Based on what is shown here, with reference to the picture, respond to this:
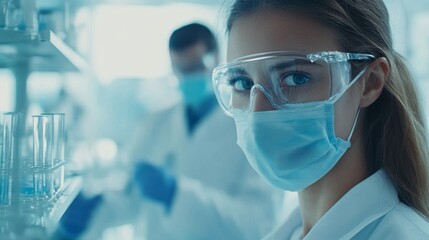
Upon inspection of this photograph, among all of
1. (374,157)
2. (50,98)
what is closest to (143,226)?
(50,98)

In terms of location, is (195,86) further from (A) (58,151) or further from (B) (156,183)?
(A) (58,151)

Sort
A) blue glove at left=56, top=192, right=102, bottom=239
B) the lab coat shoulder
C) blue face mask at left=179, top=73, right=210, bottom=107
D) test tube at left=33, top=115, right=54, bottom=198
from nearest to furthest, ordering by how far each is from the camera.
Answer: the lab coat shoulder, test tube at left=33, top=115, right=54, bottom=198, blue glove at left=56, top=192, right=102, bottom=239, blue face mask at left=179, top=73, right=210, bottom=107

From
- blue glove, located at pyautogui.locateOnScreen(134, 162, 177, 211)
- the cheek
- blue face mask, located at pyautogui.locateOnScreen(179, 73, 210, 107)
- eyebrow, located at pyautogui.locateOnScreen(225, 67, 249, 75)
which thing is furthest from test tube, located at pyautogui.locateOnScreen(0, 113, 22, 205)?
blue face mask, located at pyautogui.locateOnScreen(179, 73, 210, 107)

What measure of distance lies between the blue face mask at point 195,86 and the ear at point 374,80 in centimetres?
134

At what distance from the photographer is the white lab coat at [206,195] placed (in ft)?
6.93

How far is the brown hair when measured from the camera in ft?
3.50

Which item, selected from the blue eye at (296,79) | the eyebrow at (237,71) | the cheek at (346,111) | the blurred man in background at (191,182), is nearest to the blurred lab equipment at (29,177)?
the eyebrow at (237,71)

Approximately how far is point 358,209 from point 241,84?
389mm

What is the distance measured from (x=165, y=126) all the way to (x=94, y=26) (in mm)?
1013

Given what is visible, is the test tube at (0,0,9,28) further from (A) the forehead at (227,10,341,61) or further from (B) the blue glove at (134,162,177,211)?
(B) the blue glove at (134,162,177,211)

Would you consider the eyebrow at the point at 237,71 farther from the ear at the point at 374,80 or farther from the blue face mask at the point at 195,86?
the blue face mask at the point at 195,86

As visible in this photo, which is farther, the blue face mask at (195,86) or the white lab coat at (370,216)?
the blue face mask at (195,86)

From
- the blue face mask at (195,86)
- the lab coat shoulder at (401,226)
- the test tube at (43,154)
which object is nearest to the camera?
the lab coat shoulder at (401,226)

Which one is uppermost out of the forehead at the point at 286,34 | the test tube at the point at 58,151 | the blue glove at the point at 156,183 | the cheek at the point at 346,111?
the forehead at the point at 286,34
